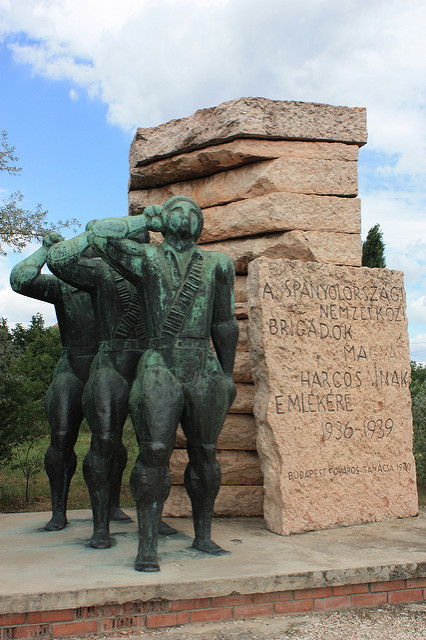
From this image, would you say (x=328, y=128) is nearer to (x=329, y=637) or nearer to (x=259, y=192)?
(x=259, y=192)

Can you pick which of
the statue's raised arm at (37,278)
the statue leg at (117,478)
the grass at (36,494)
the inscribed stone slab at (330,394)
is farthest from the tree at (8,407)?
the inscribed stone slab at (330,394)

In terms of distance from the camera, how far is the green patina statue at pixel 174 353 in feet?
12.8

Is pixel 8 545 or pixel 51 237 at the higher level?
pixel 51 237

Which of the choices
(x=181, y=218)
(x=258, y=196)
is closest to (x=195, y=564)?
(x=181, y=218)

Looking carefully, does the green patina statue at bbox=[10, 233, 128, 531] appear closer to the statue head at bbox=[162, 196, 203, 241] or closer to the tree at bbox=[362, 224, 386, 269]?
the statue head at bbox=[162, 196, 203, 241]

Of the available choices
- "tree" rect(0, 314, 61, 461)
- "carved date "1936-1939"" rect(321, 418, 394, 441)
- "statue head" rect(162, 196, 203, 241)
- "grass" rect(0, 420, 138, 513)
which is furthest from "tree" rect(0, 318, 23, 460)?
"statue head" rect(162, 196, 203, 241)

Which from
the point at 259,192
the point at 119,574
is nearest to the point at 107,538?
the point at 119,574

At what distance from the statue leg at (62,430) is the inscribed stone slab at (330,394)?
4.94 ft

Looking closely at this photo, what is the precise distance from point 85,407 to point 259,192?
2669 millimetres

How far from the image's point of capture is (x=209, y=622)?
3.63 metres

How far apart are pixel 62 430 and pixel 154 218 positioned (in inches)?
78.1

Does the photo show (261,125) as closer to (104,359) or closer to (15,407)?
(104,359)

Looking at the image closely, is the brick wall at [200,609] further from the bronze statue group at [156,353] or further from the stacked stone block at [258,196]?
the stacked stone block at [258,196]

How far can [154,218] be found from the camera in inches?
167
